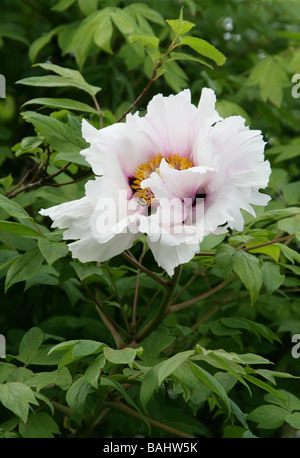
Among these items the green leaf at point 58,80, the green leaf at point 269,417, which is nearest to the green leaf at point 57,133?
the green leaf at point 58,80

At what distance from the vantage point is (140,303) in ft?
5.26

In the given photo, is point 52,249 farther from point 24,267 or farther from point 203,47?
point 203,47

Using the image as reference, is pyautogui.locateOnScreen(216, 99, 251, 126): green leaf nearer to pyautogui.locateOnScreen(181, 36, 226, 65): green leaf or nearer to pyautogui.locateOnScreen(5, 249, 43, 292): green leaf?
pyautogui.locateOnScreen(181, 36, 226, 65): green leaf

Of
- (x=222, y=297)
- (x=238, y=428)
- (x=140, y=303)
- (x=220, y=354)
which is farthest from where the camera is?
(x=140, y=303)

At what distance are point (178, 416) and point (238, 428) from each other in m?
0.39

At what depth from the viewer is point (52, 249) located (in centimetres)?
104

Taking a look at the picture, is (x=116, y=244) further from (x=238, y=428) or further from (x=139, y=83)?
(x=139, y=83)

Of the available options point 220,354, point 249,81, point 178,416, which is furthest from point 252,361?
point 249,81

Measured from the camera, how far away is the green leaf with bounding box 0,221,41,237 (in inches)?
40.6

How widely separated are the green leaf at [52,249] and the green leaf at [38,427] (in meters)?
0.26

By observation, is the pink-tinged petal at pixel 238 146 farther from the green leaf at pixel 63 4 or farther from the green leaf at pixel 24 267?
the green leaf at pixel 63 4

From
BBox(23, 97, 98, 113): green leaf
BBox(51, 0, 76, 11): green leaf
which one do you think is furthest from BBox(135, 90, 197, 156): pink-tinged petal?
BBox(51, 0, 76, 11): green leaf

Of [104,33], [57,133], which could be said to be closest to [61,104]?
[57,133]

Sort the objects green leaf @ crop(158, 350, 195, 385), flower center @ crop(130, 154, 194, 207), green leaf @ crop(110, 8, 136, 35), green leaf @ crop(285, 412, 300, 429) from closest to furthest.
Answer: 1. green leaf @ crop(158, 350, 195, 385)
2. flower center @ crop(130, 154, 194, 207)
3. green leaf @ crop(285, 412, 300, 429)
4. green leaf @ crop(110, 8, 136, 35)
